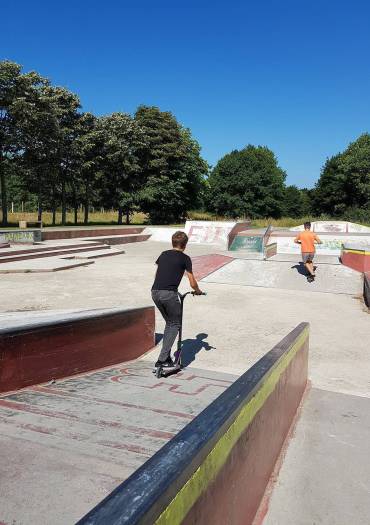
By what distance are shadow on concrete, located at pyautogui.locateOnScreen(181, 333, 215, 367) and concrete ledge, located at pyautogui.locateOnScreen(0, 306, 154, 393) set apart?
0.64m

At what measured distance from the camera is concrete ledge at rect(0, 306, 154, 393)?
4105 mm

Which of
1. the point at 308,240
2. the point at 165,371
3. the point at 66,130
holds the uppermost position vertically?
the point at 66,130

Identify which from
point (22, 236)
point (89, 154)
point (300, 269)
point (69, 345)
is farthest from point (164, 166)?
point (69, 345)

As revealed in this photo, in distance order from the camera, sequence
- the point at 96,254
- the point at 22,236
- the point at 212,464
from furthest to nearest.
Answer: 1. the point at 22,236
2. the point at 96,254
3. the point at 212,464

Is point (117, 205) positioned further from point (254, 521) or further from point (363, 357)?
point (254, 521)

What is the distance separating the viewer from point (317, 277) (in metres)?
12.8

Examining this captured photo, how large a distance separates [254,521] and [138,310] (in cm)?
396

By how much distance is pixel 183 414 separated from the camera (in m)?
3.75

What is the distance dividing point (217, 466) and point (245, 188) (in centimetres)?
6052

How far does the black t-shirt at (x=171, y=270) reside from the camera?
15.9 ft

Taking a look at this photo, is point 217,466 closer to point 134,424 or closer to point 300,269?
point 134,424

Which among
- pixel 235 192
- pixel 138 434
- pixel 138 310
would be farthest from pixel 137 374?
pixel 235 192

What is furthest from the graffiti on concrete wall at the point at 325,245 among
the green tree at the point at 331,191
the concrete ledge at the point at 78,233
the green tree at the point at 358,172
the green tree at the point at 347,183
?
the green tree at the point at 331,191

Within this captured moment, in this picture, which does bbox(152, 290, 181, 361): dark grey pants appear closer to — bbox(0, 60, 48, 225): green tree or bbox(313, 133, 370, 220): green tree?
bbox(0, 60, 48, 225): green tree
